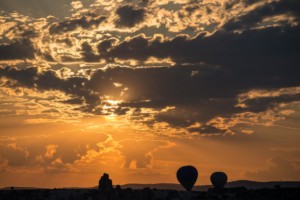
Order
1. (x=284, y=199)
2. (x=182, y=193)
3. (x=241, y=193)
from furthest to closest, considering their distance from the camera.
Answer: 1. (x=182, y=193)
2. (x=241, y=193)
3. (x=284, y=199)

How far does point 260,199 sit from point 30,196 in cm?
6653

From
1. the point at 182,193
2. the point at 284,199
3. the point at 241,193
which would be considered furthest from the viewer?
the point at 182,193

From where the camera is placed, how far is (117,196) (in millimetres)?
142250

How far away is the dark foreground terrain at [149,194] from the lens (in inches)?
5192

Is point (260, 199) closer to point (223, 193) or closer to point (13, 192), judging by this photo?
point (223, 193)

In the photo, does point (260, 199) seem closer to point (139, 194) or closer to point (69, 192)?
point (139, 194)

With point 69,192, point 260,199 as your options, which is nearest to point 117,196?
point 69,192

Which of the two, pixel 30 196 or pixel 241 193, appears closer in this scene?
pixel 241 193

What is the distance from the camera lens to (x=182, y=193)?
146875 millimetres

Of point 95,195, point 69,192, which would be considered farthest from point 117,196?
point 69,192

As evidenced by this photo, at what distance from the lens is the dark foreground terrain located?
13188 cm

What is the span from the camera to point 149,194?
140 meters

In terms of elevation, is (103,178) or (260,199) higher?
(103,178)

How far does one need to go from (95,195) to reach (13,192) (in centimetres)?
2755
